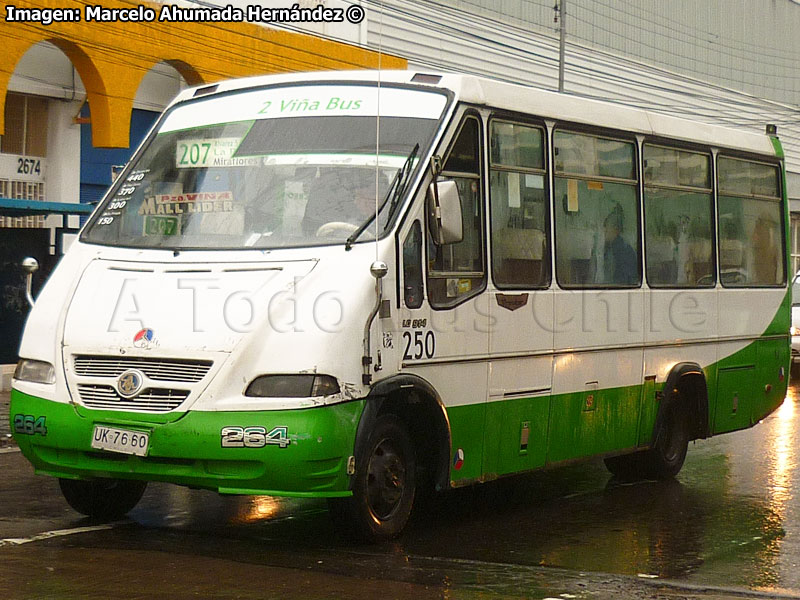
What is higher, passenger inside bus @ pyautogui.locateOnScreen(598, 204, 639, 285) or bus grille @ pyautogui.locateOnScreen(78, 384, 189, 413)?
passenger inside bus @ pyautogui.locateOnScreen(598, 204, 639, 285)

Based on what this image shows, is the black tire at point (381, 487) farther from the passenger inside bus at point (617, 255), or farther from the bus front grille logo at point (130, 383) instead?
the passenger inside bus at point (617, 255)

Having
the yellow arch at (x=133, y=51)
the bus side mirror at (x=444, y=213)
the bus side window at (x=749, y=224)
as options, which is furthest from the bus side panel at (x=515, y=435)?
the yellow arch at (x=133, y=51)

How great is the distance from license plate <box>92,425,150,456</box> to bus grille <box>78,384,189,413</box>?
0.12 meters

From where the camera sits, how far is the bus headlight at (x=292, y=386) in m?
7.58

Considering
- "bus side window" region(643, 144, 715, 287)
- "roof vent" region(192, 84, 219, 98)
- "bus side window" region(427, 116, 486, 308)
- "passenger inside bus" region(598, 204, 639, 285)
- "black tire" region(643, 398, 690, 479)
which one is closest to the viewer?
"bus side window" region(427, 116, 486, 308)

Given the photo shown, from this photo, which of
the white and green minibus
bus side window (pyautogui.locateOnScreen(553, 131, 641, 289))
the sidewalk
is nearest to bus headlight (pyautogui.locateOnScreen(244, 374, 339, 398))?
the white and green minibus

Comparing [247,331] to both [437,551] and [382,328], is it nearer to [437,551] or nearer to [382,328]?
[382,328]

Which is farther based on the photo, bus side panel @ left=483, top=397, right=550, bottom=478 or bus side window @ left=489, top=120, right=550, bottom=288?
bus side window @ left=489, top=120, right=550, bottom=288

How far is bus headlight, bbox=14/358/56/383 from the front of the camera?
809 cm

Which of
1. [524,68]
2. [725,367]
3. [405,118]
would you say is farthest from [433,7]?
[405,118]

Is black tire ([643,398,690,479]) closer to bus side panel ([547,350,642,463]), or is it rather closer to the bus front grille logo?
bus side panel ([547,350,642,463])

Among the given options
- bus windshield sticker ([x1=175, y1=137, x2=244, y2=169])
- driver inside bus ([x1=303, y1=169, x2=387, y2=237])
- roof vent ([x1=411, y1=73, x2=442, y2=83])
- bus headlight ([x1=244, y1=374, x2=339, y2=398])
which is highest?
roof vent ([x1=411, y1=73, x2=442, y2=83])

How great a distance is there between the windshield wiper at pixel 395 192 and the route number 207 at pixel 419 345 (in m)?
0.60

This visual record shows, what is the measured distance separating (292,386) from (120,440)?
96 cm
